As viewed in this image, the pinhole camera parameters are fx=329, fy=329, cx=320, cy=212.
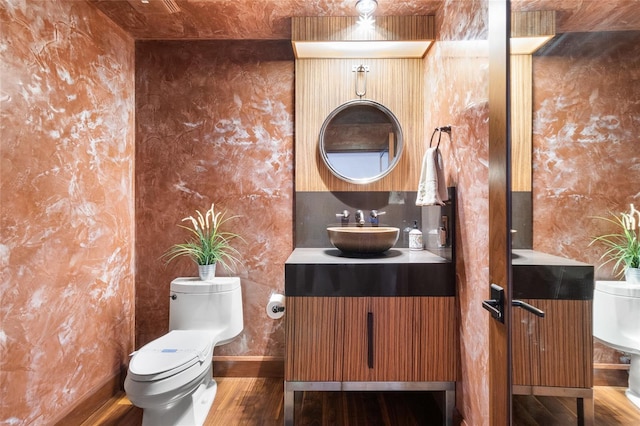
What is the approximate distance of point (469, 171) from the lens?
155 centimetres

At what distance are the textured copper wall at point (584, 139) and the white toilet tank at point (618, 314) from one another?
0.11ft

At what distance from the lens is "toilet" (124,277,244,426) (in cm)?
159

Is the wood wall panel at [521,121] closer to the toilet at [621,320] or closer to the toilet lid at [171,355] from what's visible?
the toilet at [621,320]

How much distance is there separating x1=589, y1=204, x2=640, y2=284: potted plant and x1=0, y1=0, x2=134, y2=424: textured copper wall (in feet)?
7.22

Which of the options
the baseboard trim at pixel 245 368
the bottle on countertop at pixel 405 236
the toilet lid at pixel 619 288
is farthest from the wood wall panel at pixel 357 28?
the baseboard trim at pixel 245 368

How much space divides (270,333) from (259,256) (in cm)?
56

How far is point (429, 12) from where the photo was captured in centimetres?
207

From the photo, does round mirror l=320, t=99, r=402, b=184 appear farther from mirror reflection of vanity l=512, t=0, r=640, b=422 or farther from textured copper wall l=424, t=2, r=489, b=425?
mirror reflection of vanity l=512, t=0, r=640, b=422

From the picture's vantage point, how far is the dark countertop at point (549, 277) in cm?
86

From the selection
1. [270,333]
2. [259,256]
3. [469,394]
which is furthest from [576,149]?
[270,333]

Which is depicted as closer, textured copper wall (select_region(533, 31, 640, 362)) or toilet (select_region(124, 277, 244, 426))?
textured copper wall (select_region(533, 31, 640, 362))

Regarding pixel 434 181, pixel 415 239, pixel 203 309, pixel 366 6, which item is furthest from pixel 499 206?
pixel 203 309

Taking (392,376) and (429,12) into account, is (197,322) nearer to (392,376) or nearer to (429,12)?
(392,376)

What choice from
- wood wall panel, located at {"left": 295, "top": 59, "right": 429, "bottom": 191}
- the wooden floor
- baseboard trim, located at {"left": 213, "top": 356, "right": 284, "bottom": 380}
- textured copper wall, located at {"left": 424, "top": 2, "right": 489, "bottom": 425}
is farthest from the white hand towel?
baseboard trim, located at {"left": 213, "top": 356, "right": 284, "bottom": 380}
